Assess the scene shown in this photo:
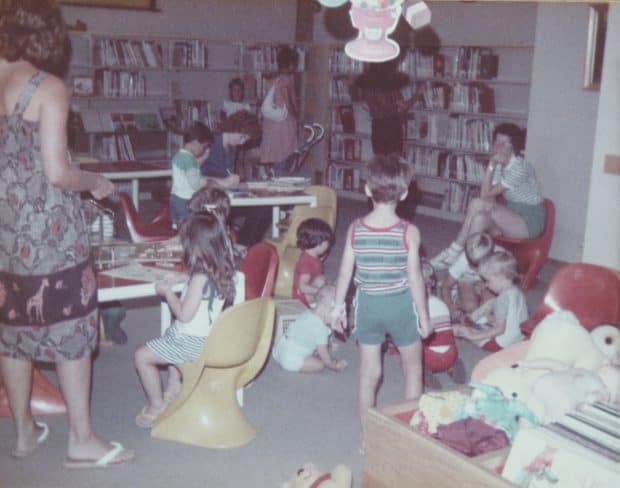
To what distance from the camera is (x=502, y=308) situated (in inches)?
165

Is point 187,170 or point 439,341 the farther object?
point 187,170

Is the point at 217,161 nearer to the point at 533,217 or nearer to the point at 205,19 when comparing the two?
the point at 533,217

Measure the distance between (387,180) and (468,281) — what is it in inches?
84.1

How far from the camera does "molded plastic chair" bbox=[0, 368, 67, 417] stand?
137 inches

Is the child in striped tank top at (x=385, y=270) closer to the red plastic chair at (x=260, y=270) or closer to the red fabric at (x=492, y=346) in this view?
the red plastic chair at (x=260, y=270)

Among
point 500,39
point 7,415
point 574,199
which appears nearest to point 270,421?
point 7,415

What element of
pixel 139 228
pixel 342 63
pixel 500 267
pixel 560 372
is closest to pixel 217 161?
pixel 139 228

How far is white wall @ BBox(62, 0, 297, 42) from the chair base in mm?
6465

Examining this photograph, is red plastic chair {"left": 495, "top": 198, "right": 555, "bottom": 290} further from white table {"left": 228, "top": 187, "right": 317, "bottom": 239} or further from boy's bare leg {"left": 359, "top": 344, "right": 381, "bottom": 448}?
boy's bare leg {"left": 359, "top": 344, "right": 381, "bottom": 448}

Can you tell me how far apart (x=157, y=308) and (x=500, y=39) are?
489cm

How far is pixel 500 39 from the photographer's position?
8.22 m

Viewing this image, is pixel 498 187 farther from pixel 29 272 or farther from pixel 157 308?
pixel 29 272

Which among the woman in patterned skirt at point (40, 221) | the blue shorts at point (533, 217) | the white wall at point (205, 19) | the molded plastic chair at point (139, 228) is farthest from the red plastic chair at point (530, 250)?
the white wall at point (205, 19)

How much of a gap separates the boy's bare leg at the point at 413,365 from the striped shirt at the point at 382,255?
28 cm
